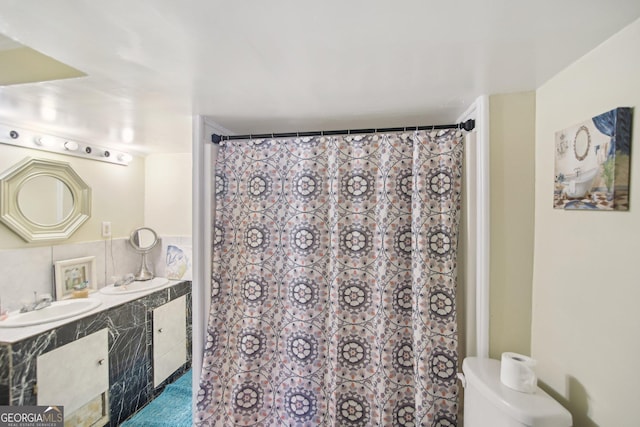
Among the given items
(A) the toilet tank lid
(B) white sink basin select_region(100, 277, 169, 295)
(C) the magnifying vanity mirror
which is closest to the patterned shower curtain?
(A) the toilet tank lid

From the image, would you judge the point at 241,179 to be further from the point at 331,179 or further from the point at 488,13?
the point at 488,13

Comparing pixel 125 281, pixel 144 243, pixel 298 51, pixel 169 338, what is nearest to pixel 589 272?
pixel 298 51

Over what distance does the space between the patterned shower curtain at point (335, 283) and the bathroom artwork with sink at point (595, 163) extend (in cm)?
39

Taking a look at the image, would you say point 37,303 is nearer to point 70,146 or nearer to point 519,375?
point 70,146

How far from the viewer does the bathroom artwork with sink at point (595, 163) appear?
29.2 inches

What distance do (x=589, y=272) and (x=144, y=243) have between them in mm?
3259

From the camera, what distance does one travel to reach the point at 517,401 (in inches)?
35.3

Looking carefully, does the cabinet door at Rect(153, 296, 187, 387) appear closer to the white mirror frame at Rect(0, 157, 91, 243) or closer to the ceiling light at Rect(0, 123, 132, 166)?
the white mirror frame at Rect(0, 157, 91, 243)

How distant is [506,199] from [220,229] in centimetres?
152

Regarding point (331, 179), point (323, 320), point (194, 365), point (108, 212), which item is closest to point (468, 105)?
point (331, 179)

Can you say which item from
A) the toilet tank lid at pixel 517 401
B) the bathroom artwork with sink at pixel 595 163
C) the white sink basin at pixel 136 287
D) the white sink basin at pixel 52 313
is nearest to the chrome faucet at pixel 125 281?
the white sink basin at pixel 136 287

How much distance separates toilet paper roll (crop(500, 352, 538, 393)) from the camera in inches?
37.4

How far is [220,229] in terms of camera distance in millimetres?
1487

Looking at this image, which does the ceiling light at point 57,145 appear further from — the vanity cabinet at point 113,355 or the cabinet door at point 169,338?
the cabinet door at point 169,338
